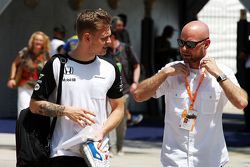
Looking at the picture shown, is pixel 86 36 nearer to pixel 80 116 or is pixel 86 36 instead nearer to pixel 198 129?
pixel 80 116

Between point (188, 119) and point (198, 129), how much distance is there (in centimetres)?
11

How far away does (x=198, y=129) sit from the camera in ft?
17.2

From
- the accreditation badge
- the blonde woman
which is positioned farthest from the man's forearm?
the blonde woman

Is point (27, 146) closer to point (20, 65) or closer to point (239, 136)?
point (20, 65)

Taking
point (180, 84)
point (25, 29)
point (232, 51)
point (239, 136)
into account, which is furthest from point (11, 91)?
point (180, 84)

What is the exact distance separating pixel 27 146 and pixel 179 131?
0.99m

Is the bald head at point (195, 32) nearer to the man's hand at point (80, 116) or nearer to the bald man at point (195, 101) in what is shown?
the bald man at point (195, 101)

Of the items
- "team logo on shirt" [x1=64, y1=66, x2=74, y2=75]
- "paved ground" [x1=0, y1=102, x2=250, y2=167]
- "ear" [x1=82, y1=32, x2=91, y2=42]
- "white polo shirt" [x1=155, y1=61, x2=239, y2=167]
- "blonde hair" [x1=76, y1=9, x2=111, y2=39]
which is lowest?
"paved ground" [x1=0, y1=102, x2=250, y2=167]

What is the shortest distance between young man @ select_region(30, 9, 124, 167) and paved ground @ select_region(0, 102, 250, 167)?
501cm

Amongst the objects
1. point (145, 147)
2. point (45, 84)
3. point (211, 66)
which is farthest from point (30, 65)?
point (211, 66)

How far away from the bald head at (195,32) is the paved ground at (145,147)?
5182 millimetres

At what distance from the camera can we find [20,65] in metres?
10.5

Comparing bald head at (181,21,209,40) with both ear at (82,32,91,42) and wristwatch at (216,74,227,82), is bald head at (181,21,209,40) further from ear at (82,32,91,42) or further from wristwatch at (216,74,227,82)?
ear at (82,32,91,42)

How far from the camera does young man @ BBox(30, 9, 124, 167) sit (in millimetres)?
5000
